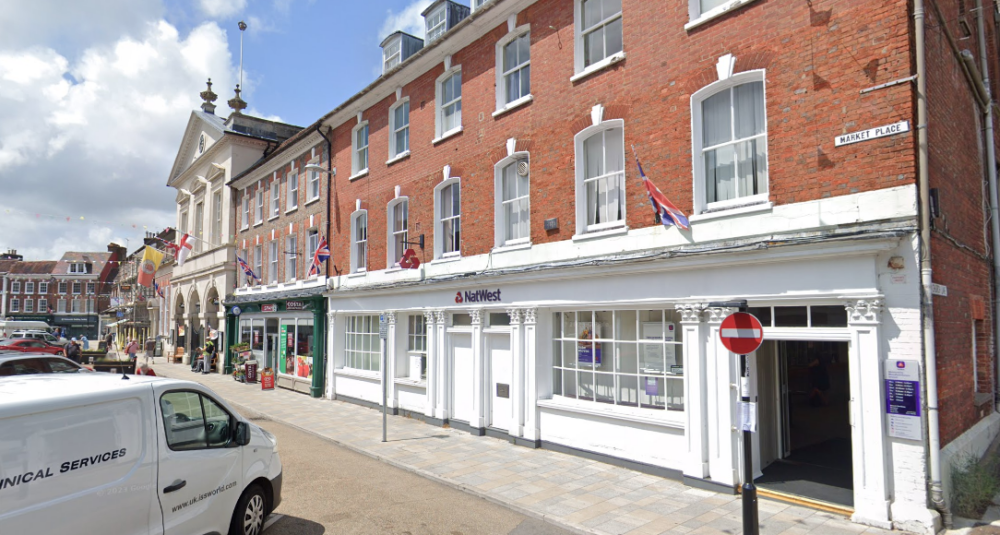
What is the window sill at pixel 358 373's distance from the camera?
1695 centimetres

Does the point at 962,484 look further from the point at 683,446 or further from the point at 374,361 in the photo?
the point at 374,361

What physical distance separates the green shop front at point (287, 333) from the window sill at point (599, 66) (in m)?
11.9

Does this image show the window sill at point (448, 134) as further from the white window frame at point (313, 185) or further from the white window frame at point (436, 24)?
the white window frame at point (313, 185)

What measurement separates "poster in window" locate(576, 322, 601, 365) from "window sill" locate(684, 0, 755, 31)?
17.3ft

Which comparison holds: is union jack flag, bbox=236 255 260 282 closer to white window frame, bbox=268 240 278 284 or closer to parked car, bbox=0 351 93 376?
white window frame, bbox=268 240 278 284

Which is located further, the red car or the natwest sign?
the red car

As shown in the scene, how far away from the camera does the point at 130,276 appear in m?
56.4

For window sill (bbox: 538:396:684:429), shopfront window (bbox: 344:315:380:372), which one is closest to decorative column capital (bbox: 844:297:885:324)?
window sill (bbox: 538:396:684:429)

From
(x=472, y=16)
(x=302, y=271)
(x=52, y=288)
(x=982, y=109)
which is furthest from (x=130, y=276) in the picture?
(x=982, y=109)

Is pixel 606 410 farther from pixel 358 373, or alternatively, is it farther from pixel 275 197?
pixel 275 197

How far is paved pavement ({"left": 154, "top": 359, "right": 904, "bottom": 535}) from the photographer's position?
23.5ft

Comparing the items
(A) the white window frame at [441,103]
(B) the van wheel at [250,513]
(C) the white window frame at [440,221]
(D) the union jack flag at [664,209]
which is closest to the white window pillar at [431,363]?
(C) the white window frame at [440,221]

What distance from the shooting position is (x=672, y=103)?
958 centimetres

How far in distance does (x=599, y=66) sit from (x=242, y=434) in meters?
8.50
